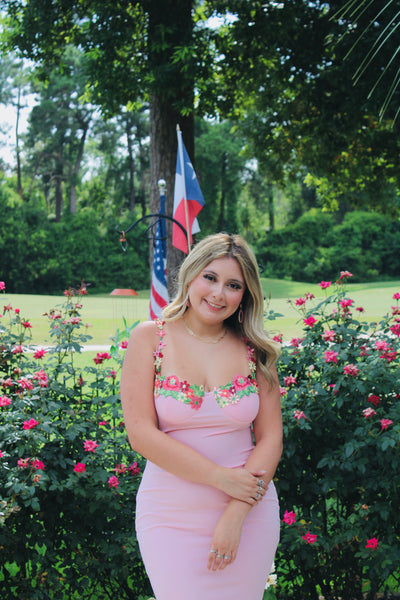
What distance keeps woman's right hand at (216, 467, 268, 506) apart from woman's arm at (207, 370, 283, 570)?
0.03 metres

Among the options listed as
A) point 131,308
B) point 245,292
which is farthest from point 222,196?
point 245,292

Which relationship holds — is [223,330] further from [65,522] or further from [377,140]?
[377,140]

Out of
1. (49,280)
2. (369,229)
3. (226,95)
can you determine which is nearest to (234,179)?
(369,229)

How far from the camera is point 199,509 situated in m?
1.95

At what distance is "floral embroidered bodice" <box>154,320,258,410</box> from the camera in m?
2.01

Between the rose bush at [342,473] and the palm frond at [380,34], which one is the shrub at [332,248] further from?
the rose bush at [342,473]

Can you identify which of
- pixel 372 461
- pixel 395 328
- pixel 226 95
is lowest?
pixel 372 461

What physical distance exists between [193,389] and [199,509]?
0.38 metres

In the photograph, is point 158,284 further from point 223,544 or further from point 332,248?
point 332,248

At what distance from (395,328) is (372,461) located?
0.74 metres

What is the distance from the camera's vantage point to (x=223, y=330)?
2281 mm

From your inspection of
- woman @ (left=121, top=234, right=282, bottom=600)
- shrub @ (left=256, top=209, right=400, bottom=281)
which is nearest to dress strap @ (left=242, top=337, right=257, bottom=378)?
woman @ (left=121, top=234, right=282, bottom=600)

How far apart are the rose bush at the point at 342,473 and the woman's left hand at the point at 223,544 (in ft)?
3.27

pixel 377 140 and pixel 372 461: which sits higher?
pixel 377 140
